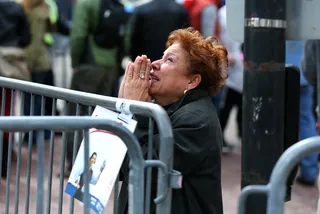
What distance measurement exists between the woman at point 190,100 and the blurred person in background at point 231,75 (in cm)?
454

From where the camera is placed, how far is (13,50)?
7512mm

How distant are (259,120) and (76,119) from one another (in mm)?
1361

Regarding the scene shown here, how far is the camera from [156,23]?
24.5ft

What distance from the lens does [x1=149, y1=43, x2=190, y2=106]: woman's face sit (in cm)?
343

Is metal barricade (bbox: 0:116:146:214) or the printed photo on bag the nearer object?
metal barricade (bbox: 0:116:146:214)

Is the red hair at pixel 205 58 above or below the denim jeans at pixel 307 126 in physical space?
above

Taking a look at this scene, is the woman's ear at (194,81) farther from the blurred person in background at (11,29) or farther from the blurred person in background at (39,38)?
the blurred person in background at (39,38)

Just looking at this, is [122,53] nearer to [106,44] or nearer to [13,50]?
[106,44]

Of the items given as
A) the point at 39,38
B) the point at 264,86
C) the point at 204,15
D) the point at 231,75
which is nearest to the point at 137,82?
the point at 264,86

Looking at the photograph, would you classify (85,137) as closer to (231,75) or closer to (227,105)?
(231,75)

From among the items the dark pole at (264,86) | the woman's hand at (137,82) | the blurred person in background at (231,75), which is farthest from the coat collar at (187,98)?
the blurred person in background at (231,75)

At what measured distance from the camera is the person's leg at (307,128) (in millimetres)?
6996

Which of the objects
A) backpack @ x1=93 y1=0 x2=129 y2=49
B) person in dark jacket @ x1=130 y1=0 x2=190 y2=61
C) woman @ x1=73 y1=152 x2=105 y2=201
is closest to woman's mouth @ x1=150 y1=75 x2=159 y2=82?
woman @ x1=73 y1=152 x2=105 y2=201

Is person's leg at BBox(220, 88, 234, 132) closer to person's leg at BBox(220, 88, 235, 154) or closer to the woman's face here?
person's leg at BBox(220, 88, 235, 154)
